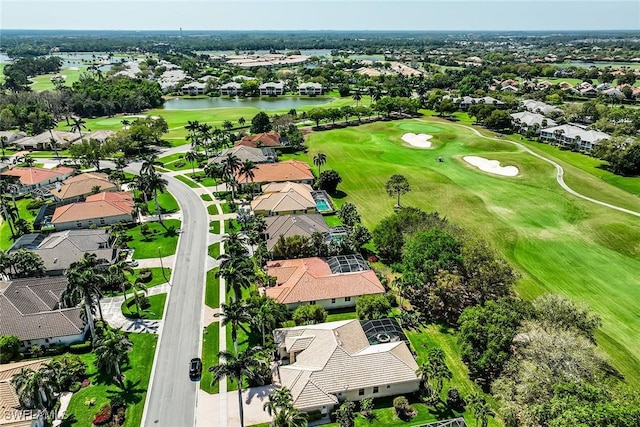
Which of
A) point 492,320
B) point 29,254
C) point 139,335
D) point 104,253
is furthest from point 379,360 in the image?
point 29,254

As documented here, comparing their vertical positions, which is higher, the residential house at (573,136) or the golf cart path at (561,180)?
the residential house at (573,136)

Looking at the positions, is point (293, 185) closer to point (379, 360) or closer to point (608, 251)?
point (379, 360)

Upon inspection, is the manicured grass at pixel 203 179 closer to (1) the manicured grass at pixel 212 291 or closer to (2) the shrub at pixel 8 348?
(1) the manicured grass at pixel 212 291

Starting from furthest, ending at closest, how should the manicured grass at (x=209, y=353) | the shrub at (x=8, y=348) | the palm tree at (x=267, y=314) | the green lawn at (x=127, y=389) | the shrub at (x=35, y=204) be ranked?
the shrub at (x=35, y=204) < the palm tree at (x=267, y=314) < the shrub at (x=8, y=348) < the manicured grass at (x=209, y=353) < the green lawn at (x=127, y=389)

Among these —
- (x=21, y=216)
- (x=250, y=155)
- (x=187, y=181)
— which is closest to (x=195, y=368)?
(x=21, y=216)

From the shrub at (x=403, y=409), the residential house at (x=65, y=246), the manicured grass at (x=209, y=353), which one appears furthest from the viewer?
the residential house at (x=65, y=246)

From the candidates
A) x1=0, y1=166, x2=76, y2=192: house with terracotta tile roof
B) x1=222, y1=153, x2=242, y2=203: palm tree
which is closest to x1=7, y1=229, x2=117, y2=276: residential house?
x1=222, y1=153, x2=242, y2=203: palm tree

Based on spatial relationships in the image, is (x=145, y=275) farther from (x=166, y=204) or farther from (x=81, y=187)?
(x=81, y=187)

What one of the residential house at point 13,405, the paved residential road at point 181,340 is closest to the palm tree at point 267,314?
the paved residential road at point 181,340
